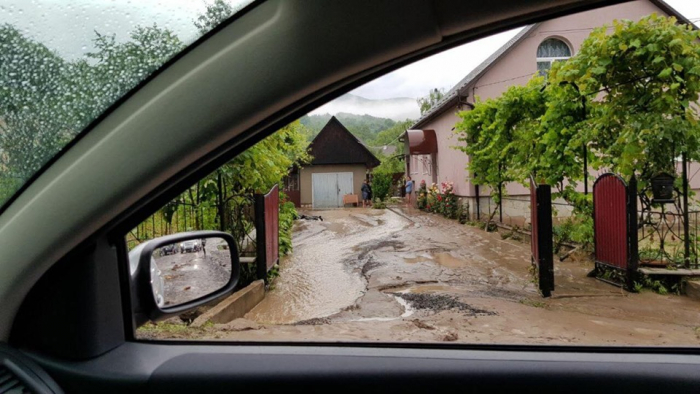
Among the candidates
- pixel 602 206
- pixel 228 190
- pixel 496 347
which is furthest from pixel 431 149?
pixel 496 347

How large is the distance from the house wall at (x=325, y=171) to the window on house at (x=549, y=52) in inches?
483

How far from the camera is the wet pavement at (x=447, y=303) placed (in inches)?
154

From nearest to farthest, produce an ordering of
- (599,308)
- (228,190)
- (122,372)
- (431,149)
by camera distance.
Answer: (122,372)
(599,308)
(228,190)
(431,149)

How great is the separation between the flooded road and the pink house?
316 centimetres

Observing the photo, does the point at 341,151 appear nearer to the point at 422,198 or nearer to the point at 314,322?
the point at 422,198

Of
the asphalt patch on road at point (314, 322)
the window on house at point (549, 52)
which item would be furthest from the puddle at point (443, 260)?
the window on house at point (549, 52)

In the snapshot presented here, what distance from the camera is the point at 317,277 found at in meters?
7.45

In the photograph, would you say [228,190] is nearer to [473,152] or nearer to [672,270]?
[672,270]

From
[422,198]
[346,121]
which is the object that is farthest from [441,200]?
[346,121]

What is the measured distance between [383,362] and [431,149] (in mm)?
17939

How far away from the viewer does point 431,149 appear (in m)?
18.9

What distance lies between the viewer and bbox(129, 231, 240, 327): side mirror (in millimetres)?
1299

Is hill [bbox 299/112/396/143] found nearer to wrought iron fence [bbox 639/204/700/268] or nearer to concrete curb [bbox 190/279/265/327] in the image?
concrete curb [bbox 190/279/265/327]

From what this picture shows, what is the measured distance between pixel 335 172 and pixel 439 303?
18130 mm
